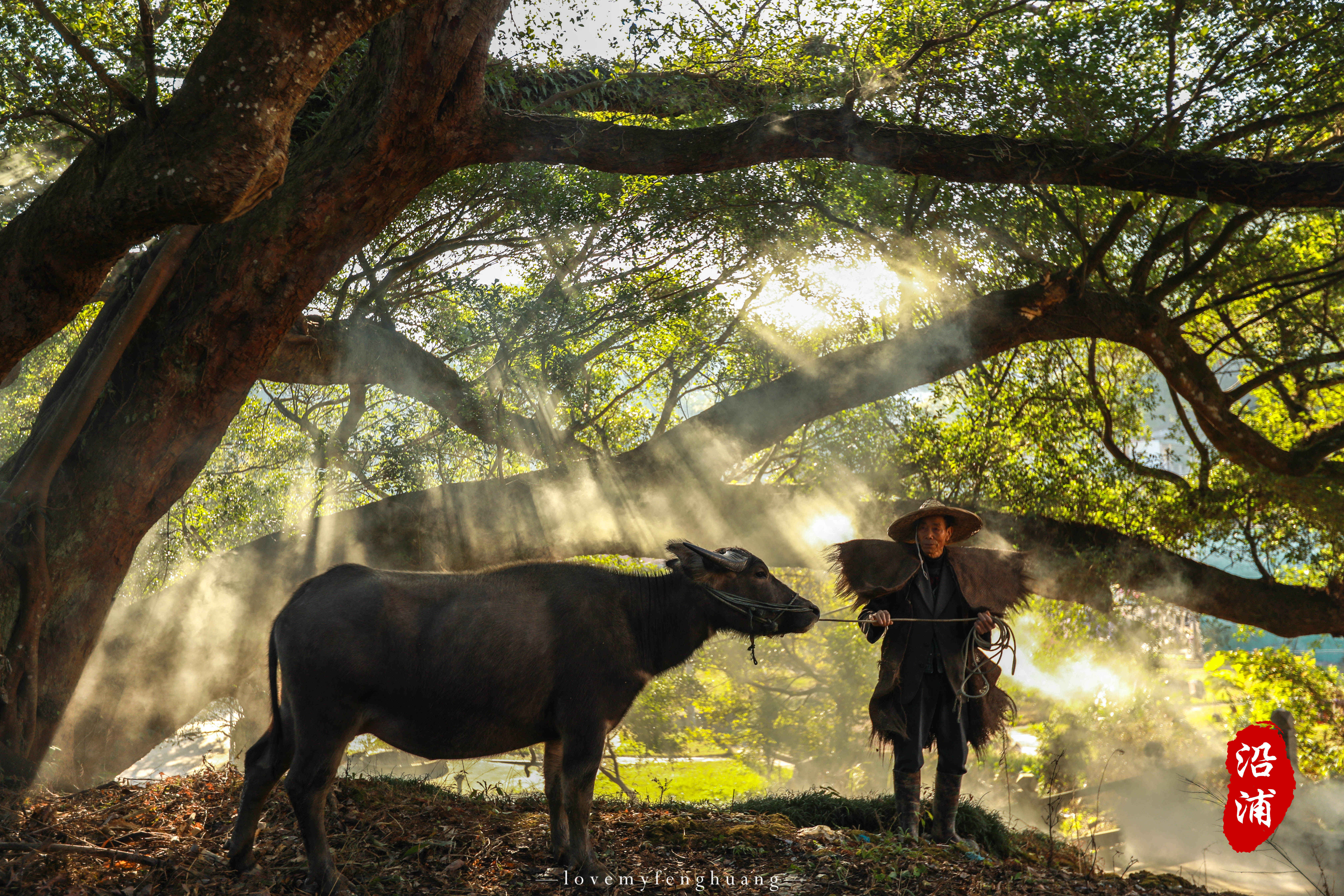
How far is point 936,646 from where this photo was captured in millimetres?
6473

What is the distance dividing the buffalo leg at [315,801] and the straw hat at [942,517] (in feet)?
13.5

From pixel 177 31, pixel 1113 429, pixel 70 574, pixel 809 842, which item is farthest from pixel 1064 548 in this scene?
pixel 177 31

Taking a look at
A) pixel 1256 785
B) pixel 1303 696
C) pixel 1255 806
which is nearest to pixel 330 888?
pixel 1256 785

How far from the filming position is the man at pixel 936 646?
627cm

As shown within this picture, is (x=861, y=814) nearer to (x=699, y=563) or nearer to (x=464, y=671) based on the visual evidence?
(x=699, y=563)

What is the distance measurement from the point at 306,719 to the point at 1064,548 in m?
10.0

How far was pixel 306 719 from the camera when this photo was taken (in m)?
4.50

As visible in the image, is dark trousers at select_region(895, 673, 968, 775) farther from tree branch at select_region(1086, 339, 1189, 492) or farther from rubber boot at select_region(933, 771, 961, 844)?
tree branch at select_region(1086, 339, 1189, 492)

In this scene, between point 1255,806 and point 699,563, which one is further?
point 1255,806

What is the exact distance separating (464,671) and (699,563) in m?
1.53

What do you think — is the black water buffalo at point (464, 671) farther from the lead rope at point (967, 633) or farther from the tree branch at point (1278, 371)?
the tree branch at point (1278, 371)

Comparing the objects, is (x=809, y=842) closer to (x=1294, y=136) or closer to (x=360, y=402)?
(x=360, y=402)

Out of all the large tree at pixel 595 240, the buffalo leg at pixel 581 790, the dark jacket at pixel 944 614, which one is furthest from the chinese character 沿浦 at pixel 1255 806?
the buffalo leg at pixel 581 790

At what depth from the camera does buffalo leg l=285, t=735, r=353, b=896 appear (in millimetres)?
4395
